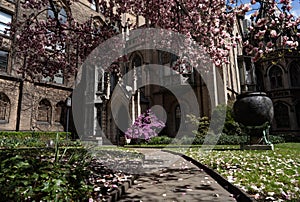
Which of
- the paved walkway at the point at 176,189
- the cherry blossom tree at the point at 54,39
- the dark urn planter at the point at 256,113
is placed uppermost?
the cherry blossom tree at the point at 54,39

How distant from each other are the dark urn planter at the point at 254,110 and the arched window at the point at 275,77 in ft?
67.7

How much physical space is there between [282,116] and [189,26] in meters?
23.5

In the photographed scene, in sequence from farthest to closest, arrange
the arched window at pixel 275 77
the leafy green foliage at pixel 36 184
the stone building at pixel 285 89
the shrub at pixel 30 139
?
the arched window at pixel 275 77 → the stone building at pixel 285 89 → the shrub at pixel 30 139 → the leafy green foliage at pixel 36 184

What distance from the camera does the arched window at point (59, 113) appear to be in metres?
22.8

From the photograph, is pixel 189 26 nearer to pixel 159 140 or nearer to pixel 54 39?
pixel 54 39

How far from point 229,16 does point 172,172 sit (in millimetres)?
4862

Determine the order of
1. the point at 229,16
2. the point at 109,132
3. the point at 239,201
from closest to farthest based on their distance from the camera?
the point at 239,201, the point at 229,16, the point at 109,132

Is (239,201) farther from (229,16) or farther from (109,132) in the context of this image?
(109,132)

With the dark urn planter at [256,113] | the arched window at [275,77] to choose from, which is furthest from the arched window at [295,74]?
the dark urn planter at [256,113]

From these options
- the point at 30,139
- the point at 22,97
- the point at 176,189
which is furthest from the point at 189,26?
the point at 22,97

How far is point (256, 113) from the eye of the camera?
946 cm

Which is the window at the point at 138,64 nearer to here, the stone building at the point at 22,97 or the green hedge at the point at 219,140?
the stone building at the point at 22,97

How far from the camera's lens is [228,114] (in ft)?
55.9

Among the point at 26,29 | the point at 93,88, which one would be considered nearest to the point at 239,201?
the point at 26,29
